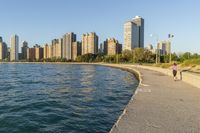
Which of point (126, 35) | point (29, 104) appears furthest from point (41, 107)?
point (126, 35)

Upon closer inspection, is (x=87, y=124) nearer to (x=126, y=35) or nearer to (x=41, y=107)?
(x=41, y=107)

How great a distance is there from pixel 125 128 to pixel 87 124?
4567mm

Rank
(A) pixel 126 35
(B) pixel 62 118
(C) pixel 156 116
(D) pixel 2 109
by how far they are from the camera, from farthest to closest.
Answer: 1. (A) pixel 126 35
2. (D) pixel 2 109
3. (B) pixel 62 118
4. (C) pixel 156 116

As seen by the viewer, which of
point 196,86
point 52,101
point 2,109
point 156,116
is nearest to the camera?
point 156,116

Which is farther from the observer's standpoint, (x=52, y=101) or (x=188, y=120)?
(x=52, y=101)

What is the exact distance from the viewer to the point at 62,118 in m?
15.1

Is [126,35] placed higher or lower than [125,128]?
higher

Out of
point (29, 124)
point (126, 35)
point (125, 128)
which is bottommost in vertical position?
point (29, 124)

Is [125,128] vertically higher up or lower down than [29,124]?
higher up

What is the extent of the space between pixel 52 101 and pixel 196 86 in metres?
11.3

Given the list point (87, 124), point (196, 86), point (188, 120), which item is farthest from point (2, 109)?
point (196, 86)

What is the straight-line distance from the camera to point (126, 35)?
196 meters

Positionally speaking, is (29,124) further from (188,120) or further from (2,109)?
(188,120)

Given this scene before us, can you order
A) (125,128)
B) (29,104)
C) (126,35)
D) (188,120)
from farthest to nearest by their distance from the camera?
(126,35) < (29,104) < (188,120) < (125,128)
